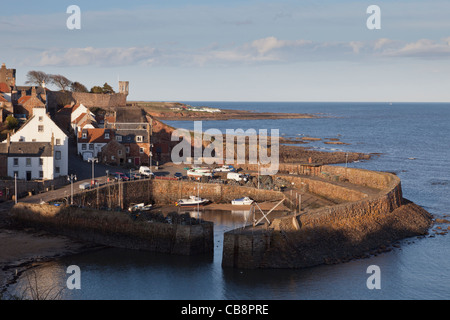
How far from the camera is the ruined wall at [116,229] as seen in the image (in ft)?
150

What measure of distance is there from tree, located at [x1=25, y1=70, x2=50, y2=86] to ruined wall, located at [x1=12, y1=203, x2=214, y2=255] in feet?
262

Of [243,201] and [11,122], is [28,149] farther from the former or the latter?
[243,201]

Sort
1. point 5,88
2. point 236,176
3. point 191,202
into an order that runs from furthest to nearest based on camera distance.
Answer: point 5,88, point 236,176, point 191,202

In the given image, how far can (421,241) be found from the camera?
167ft

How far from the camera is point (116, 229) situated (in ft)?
160

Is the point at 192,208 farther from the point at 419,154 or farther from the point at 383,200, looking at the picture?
the point at 419,154

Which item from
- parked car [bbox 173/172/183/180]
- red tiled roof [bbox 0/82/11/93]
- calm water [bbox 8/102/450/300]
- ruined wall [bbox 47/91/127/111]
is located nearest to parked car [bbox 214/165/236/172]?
parked car [bbox 173/172/183/180]

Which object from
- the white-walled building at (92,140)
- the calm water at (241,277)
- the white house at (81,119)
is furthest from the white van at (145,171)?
the calm water at (241,277)

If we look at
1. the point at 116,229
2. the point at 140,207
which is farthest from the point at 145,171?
the point at 116,229

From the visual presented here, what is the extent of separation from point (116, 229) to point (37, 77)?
88.0 m

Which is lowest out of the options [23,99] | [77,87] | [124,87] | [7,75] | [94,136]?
[94,136]

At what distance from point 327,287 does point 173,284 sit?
34.5 ft

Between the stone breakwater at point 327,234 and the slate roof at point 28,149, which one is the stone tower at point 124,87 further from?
the stone breakwater at point 327,234
